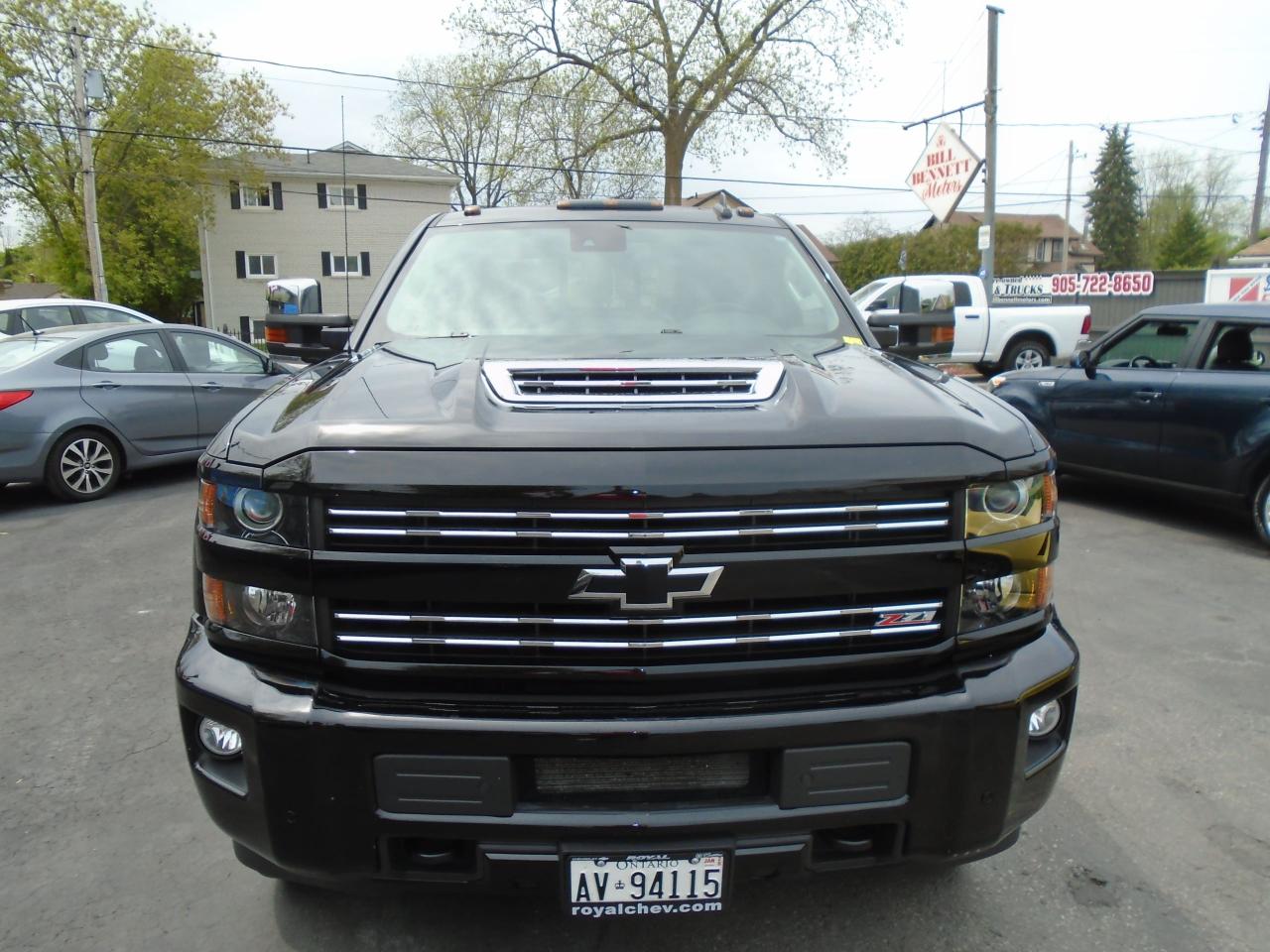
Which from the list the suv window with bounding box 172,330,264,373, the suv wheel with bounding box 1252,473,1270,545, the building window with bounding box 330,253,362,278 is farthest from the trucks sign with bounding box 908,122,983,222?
the building window with bounding box 330,253,362,278

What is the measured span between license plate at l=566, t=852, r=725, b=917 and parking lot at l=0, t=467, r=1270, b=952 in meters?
0.19

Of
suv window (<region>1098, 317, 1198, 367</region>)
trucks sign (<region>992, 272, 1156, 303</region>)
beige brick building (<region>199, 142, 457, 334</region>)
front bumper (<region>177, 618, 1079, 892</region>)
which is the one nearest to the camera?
front bumper (<region>177, 618, 1079, 892</region>)

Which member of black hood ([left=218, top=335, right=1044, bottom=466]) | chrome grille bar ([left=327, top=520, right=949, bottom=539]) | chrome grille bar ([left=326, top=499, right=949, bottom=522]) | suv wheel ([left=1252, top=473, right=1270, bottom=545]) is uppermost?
black hood ([left=218, top=335, right=1044, bottom=466])

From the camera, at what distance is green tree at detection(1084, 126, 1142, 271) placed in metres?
70.8

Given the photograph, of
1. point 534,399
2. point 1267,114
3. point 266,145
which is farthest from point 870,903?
point 1267,114

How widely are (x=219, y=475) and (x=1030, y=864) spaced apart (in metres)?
2.47

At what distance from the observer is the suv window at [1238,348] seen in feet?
21.7

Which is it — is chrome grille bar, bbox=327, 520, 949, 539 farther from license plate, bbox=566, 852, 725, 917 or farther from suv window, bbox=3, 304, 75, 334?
suv window, bbox=3, 304, 75, 334

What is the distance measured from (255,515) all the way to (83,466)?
24.1 feet

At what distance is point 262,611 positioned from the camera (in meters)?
2.01

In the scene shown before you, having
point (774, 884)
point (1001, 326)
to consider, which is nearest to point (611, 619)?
point (774, 884)

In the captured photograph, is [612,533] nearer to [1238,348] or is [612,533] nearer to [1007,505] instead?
[1007,505]

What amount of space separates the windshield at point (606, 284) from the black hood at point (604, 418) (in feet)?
1.84

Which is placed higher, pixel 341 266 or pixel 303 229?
pixel 303 229
